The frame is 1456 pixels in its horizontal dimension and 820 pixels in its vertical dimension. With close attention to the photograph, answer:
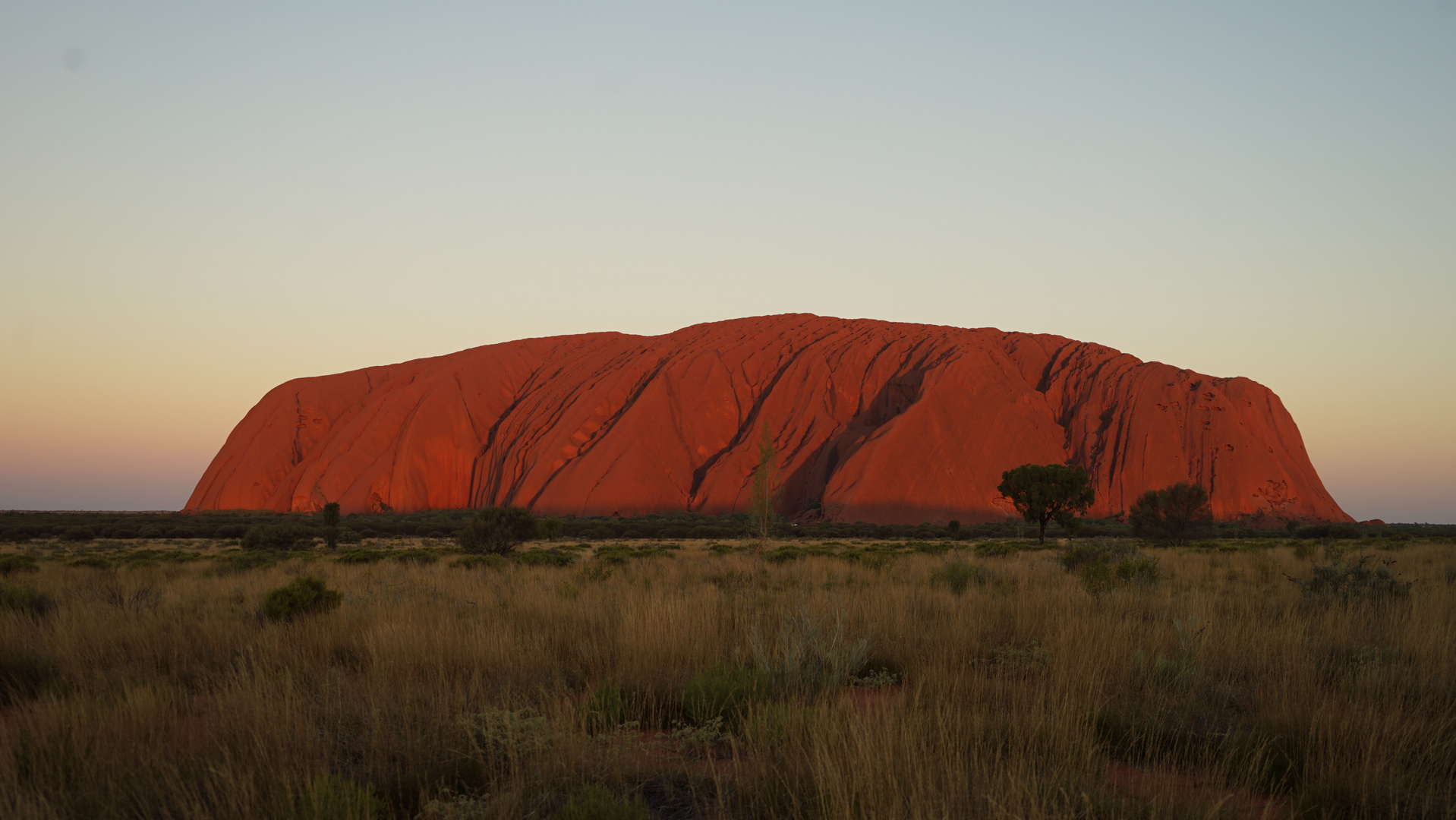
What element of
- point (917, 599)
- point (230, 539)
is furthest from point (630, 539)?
point (917, 599)

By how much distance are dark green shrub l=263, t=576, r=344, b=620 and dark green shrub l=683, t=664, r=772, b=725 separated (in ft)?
18.6

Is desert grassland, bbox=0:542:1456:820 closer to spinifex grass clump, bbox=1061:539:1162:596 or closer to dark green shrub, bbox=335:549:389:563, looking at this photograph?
spinifex grass clump, bbox=1061:539:1162:596

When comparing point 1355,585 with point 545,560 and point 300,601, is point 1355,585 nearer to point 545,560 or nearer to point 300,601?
point 300,601

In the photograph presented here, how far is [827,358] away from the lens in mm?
83938

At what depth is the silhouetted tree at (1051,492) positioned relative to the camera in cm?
3828

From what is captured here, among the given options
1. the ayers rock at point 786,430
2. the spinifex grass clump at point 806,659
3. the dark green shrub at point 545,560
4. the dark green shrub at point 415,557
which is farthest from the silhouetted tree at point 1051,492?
the spinifex grass clump at point 806,659

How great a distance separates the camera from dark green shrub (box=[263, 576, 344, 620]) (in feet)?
28.4

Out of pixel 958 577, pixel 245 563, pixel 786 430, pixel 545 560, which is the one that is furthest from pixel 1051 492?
pixel 786 430

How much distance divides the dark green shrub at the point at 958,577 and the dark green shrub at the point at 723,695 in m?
6.74

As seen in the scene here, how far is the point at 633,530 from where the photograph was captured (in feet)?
169

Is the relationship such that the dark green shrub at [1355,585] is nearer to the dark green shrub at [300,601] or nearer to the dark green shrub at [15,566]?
the dark green shrub at [300,601]

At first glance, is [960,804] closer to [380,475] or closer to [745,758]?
[745,758]

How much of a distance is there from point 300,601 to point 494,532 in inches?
687

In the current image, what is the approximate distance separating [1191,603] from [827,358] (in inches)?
2985
